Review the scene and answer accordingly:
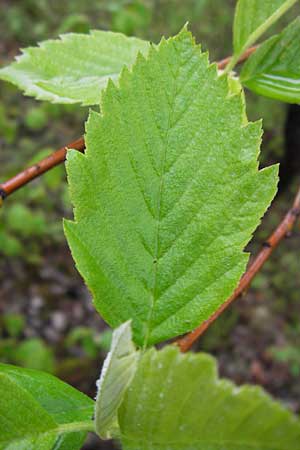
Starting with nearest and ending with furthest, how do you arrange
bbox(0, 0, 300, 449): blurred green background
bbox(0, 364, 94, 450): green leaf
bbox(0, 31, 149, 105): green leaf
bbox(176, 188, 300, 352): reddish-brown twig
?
1. bbox(0, 364, 94, 450): green leaf
2. bbox(176, 188, 300, 352): reddish-brown twig
3. bbox(0, 31, 149, 105): green leaf
4. bbox(0, 0, 300, 449): blurred green background

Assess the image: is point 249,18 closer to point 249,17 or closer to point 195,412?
point 249,17

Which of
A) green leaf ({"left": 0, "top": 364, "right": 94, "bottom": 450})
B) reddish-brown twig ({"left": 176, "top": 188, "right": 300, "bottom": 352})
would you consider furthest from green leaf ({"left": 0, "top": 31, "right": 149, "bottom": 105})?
green leaf ({"left": 0, "top": 364, "right": 94, "bottom": 450})

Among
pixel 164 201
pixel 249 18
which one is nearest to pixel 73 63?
pixel 249 18

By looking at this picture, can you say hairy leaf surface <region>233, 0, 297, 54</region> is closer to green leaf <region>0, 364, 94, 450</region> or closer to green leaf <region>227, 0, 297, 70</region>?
green leaf <region>227, 0, 297, 70</region>

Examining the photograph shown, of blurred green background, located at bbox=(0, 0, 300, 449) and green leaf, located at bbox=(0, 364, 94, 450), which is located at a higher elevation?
green leaf, located at bbox=(0, 364, 94, 450)

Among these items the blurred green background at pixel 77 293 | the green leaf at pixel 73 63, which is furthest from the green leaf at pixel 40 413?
the blurred green background at pixel 77 293

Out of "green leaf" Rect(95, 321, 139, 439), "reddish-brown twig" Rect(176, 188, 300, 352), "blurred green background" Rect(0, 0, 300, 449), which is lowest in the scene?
"blurred green background" Rect(0, 0, 300, 449)

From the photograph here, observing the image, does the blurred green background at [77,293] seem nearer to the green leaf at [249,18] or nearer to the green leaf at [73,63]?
the green leaf at [73,63]
